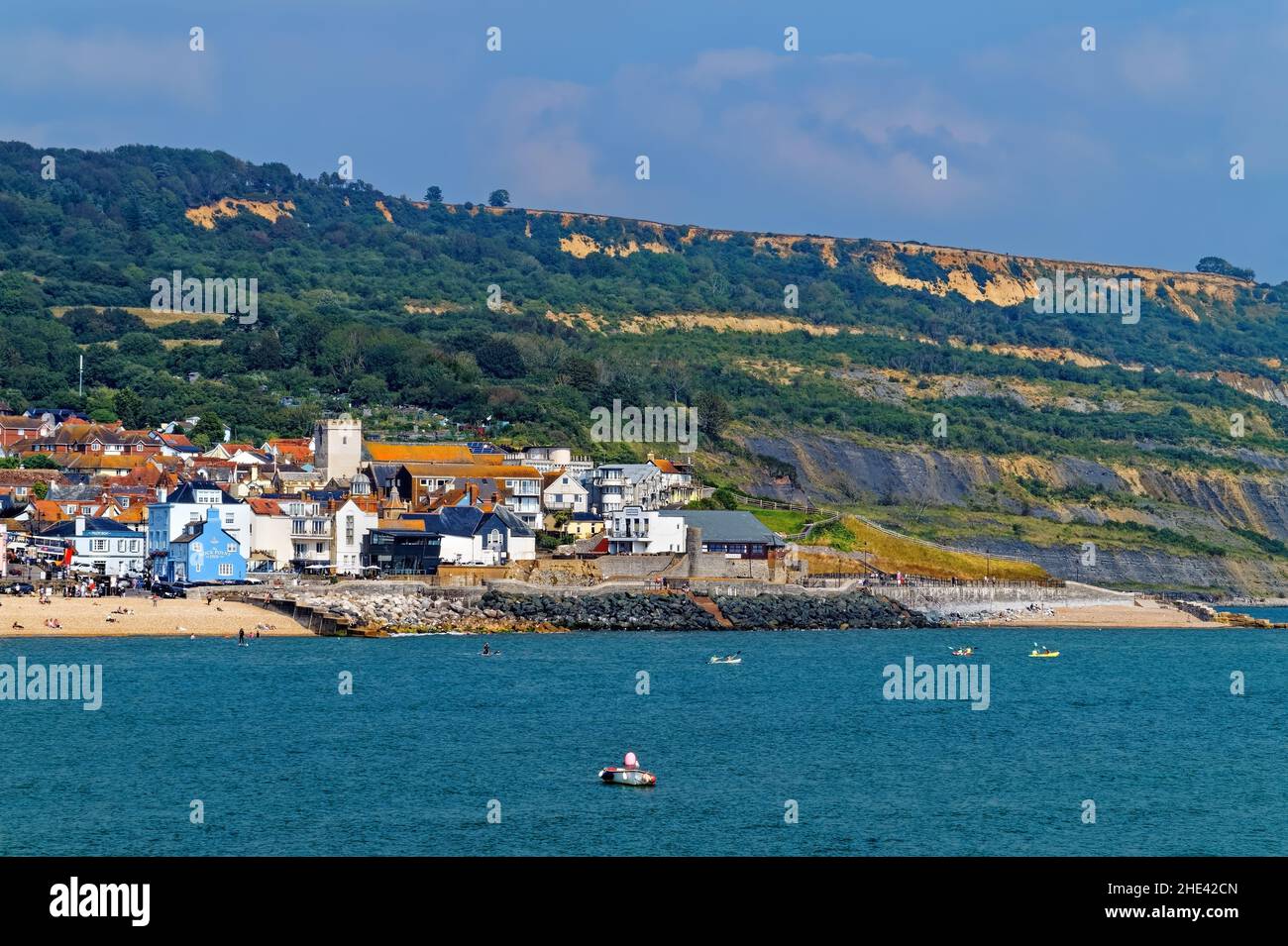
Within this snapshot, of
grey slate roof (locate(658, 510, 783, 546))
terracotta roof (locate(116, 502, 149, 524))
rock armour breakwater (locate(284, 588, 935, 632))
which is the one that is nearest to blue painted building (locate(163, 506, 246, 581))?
terracotta roof (locate(116, 502, 149, 524))

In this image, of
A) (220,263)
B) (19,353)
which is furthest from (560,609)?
(220,263)

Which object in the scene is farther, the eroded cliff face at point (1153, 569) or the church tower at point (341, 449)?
the eroded cliff face at point (1153, 569)

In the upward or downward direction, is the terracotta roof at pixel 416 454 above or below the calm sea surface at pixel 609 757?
above

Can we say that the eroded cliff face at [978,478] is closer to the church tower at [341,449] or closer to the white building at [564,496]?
the white building at [564,496]

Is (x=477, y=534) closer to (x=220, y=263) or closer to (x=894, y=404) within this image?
(x=894, y=404)

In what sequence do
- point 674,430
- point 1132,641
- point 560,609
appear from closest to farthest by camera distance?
point 560,609 < point 1132,641 < point 674,430

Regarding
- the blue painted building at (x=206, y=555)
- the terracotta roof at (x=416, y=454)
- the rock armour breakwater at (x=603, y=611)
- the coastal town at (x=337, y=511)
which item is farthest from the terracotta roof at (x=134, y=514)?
the terracotta roof at (x=416, y=454)

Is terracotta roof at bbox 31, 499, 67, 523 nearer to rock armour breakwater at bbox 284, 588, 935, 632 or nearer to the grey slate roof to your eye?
rock armour breakwater at bbox 284, 588, 935, 632
